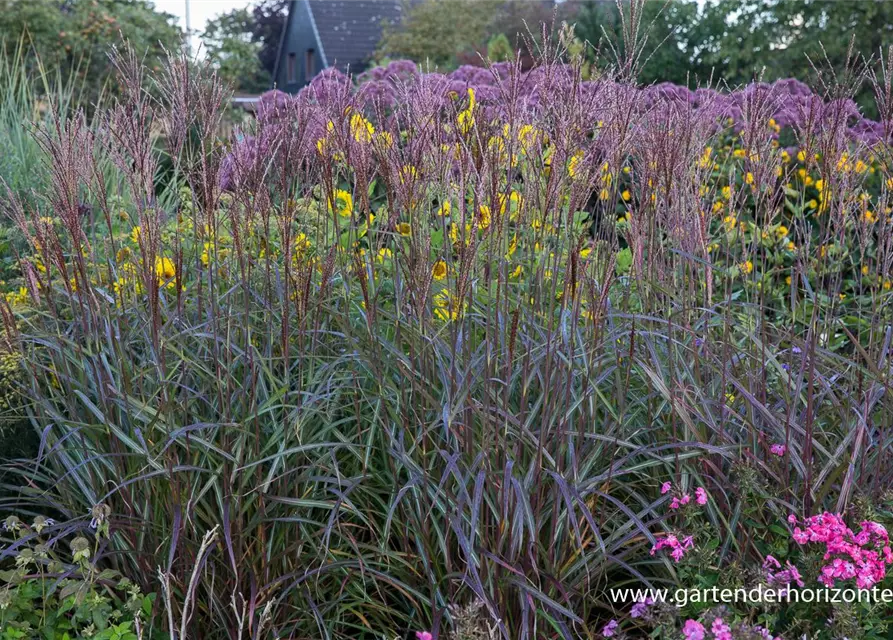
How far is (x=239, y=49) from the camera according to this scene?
26625 mm

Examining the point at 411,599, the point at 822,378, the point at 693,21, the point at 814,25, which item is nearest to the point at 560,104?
the point at 822,378

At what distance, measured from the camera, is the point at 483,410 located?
2475 mm

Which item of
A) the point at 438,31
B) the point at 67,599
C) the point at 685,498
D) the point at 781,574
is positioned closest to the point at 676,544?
the point at 685,498

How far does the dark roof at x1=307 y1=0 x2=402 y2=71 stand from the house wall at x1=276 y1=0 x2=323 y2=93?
0.48 m

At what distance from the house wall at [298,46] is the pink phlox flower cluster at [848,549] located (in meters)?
39.3

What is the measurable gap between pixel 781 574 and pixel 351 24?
40.6 metres

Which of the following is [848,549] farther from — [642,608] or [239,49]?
[239,49]

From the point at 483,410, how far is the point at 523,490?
0.76 feet

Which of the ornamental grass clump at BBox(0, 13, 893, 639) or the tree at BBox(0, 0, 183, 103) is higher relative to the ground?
the tree at BBox(0, 0, 183, 103)

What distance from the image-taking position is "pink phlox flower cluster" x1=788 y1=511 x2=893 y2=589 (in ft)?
7.67

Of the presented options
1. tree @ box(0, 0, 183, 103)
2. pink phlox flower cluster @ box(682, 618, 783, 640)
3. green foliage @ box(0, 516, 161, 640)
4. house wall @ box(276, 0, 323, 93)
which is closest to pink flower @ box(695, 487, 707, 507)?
pink phlox flower cluster @ box(682, 618, 783, 640)

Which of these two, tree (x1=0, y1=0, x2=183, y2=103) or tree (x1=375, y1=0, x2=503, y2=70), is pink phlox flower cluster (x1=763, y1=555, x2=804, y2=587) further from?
tree (x1=375, y1=0, x2=503, y2=70)

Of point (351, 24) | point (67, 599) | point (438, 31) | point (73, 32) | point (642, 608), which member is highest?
point (351, 24)

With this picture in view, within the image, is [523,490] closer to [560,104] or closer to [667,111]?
[560,104]
